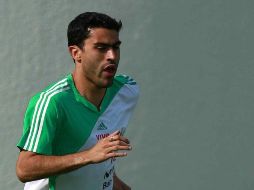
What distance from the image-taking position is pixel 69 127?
155 inches

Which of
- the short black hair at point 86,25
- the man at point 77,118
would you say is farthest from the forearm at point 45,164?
the short black hair at point 86,25

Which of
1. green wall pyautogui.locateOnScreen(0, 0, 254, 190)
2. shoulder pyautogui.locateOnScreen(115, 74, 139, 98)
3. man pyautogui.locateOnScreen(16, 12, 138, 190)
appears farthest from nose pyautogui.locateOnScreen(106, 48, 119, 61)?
green wall pyautogui.locateOnScreen(0, 0, 254, 190)

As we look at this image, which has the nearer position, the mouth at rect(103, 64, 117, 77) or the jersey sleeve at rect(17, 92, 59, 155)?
the jersey sleeve at rect(17, 92, 59, 155)

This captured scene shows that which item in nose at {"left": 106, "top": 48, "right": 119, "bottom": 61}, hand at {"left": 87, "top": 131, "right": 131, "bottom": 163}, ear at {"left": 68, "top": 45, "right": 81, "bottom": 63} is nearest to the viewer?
hand at {"left": 87, "top": 131, "right": 131, "bottom": 163}

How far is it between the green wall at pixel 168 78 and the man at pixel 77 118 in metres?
1.66

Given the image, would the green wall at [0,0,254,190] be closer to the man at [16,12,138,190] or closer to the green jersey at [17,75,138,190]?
the green jersey at [17,75,138,190]

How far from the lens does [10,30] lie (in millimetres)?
5938

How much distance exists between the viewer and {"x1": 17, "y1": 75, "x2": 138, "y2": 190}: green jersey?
376cm

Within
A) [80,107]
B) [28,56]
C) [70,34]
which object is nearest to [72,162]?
[80,107]

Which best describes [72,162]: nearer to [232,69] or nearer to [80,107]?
[80,107]

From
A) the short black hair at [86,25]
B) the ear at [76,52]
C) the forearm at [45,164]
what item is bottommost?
the forearm at [45,164]

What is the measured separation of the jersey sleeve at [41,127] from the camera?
12.2 feet

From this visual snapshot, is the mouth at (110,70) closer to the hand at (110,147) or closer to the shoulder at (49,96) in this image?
the shoulder at (49,96)

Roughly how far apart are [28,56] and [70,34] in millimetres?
1847
